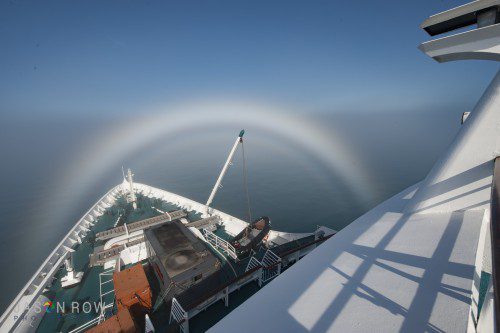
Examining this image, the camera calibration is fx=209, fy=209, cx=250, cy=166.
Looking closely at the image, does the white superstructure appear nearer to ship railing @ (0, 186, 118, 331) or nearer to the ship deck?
the ship deck

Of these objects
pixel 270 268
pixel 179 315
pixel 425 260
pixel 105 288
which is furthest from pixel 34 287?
pixel 425 260

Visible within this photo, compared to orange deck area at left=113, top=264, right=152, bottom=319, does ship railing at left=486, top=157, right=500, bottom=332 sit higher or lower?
higher

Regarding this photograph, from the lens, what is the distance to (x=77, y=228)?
23.7 m

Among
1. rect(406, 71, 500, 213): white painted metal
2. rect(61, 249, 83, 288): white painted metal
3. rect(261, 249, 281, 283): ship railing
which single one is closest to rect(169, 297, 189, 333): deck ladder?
rect(261, 249, 281, 283): ship railing

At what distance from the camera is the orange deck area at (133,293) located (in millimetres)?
10789

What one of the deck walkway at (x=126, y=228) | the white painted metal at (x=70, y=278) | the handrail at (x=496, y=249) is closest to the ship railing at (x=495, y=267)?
the handrail at (x=496, y=249)

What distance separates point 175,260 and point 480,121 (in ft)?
44.5

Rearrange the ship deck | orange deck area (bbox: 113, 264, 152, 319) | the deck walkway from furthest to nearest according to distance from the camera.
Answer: the deck walkway
the ship deck
orange deck area (bbox: 113, 264, 152, 319)

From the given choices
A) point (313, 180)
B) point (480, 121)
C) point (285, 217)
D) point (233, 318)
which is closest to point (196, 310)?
point (233, 318)

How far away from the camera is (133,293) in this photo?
10891mm

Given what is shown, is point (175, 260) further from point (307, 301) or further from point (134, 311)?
point (307, 301)

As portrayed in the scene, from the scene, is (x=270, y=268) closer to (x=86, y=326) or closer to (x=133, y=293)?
(x=133, y=293)

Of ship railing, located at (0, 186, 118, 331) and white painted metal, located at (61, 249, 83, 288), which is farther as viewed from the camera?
white painted metal, located at (61, 249, 83, 288)

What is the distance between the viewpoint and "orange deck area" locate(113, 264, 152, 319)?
35.4 ft
